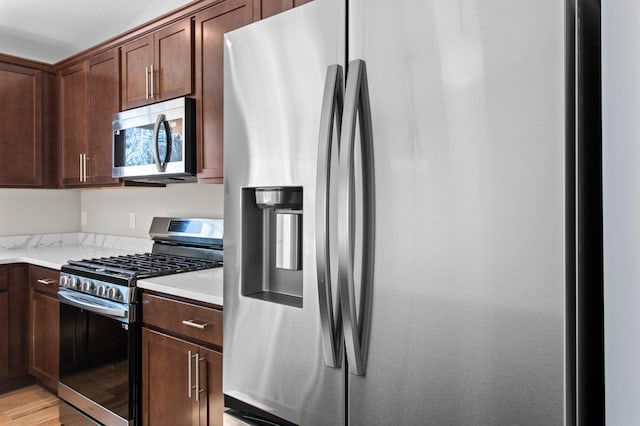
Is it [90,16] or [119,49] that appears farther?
[90,16]

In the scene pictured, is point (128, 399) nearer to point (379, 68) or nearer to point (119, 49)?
point (379, 68)

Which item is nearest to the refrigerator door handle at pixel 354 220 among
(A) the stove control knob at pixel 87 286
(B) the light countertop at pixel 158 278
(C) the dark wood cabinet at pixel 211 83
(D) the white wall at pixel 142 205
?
(B) the light countertop at pixel 158 278

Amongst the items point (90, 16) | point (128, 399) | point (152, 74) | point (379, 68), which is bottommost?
point (128, 399)

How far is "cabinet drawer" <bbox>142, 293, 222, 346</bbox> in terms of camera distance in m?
1.71

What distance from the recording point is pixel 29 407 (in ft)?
9.15

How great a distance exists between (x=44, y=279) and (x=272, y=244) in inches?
83.3

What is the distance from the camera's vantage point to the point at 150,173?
246cm

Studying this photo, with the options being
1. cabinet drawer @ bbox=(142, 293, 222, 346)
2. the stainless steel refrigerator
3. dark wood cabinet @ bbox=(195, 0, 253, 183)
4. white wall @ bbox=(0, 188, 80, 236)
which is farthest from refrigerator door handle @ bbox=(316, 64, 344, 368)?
white wall @ bbox=(0, 188, 80, 236)

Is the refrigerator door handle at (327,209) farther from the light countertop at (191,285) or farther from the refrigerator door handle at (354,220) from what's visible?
the light countertop at (191,285)

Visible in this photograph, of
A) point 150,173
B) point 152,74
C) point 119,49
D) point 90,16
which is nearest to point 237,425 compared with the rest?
point 150,173

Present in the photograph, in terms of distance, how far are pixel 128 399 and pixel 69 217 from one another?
2362mm

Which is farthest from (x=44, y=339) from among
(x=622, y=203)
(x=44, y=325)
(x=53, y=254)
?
(x=622, y=203)

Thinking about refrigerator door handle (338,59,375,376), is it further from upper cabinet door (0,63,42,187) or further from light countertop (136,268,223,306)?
upper cabinet door (0,63,42,187)

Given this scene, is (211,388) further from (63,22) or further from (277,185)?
(63,22)
